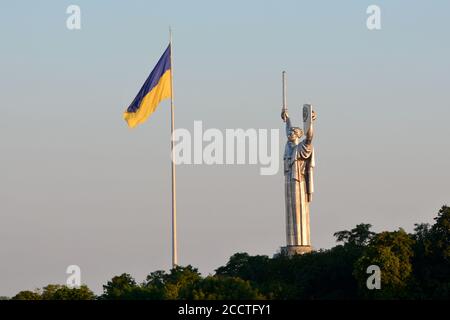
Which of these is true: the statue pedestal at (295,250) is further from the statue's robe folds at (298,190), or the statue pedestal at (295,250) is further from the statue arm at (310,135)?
the statue arm at (310,135)

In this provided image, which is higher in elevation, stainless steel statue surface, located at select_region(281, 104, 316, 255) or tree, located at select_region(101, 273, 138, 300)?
stainless steel statue surface, located at select_region(281, 104, 316, 255)

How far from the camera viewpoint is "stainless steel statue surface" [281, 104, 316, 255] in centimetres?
11000

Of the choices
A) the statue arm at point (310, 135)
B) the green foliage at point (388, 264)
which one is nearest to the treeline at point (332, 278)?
the green foliage at point (388, 264)

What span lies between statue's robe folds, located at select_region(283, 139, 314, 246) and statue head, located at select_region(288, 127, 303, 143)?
344mm

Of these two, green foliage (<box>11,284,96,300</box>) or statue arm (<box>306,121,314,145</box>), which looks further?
statue arm (<box>306,121,314,145</box>)

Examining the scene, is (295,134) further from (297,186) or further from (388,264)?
(388,264)

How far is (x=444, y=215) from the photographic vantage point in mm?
101312

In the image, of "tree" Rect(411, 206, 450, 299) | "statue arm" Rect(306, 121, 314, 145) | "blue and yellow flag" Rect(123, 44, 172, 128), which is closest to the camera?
"blue and yellow flag" Rect(123, 44, 172, 128)

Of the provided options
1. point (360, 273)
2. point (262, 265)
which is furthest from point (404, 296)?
point (262, 265)

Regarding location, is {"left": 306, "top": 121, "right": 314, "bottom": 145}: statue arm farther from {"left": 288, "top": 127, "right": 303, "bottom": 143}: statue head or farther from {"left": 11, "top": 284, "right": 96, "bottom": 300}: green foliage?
{"left": 11, "top": 284, "right": 96, "bottom": 300}: green foliage

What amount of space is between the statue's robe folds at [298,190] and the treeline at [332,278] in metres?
2.87

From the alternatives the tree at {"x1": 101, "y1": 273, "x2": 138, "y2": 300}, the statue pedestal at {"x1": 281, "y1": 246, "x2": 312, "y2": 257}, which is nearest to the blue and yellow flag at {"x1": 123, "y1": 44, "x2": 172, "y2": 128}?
the tree at {"x1": 101, "y1": 273, "x2": 138, "y2": 300}
